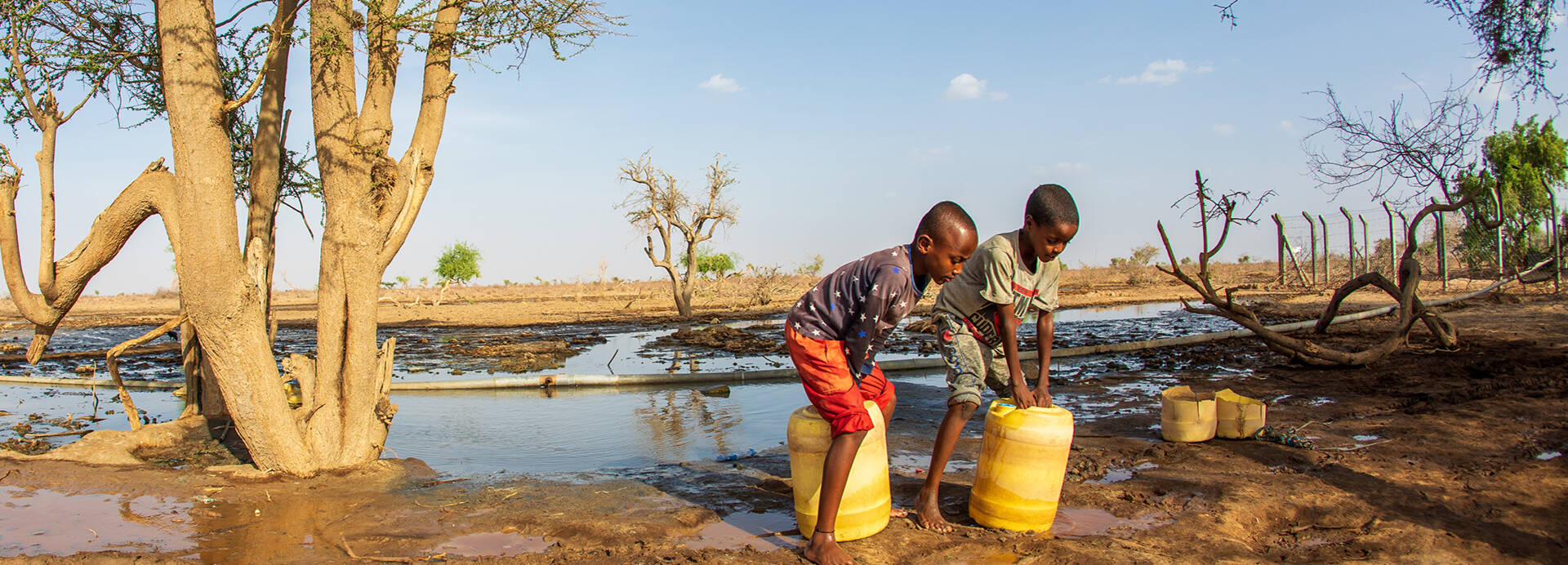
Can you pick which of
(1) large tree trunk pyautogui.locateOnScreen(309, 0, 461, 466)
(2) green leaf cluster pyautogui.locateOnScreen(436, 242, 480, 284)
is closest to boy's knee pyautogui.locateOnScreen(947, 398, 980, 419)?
(1) large tree trunk pyautogui.locateOnScreen(309, 0, 461, 466)

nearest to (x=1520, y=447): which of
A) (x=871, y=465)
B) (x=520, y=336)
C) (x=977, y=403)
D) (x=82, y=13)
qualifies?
(x=977, y=403)

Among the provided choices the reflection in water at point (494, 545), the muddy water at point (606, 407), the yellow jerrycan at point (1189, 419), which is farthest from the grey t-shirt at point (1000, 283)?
the reflection in water at point (494, 545)

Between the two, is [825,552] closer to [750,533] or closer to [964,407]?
[750,533]

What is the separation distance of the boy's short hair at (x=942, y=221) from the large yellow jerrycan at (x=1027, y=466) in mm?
897

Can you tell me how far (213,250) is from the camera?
469cm

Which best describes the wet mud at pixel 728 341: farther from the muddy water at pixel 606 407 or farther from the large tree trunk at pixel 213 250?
the large tree trunk at pixel 213 250

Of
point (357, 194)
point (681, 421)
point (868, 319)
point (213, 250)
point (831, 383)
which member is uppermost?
point (357, 194)

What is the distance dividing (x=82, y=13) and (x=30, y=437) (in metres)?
3.30

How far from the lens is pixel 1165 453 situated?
4.95 m

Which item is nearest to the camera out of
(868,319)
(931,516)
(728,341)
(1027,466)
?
(868,319)

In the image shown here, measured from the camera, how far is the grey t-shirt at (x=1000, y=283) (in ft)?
12.5

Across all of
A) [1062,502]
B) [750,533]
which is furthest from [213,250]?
[1062,502]

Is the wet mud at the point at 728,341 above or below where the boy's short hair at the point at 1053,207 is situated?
below

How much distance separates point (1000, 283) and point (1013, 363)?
371mm
